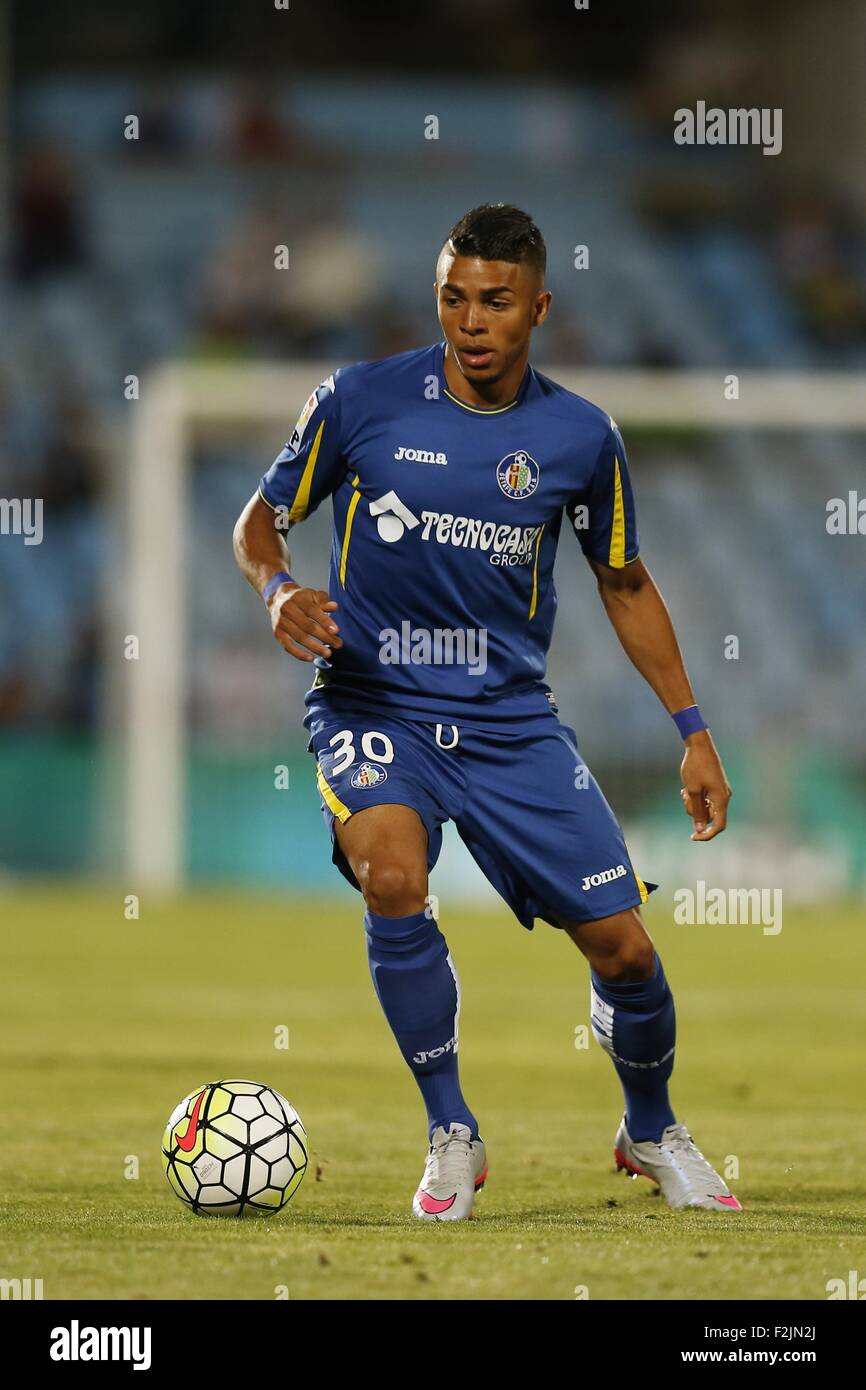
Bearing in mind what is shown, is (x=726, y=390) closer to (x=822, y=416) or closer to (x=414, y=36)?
(x=822, y=416)

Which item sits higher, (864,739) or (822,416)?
(822,416)

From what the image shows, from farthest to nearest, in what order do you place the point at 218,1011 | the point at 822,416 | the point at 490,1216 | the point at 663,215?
the point at 663,215
the point at 822,416
the point at 218,1011
the point at 490,1216

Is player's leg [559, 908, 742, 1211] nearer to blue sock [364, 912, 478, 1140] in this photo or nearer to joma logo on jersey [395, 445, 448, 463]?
blue sock [364, 912, 478, 1140]

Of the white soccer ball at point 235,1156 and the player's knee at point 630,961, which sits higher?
the player's knee at point 630,961

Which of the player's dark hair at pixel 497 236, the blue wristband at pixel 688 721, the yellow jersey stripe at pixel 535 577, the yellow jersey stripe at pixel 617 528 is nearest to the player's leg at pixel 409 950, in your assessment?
the yellow jersey stripe at pixel 535 577

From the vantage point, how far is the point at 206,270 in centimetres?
2133

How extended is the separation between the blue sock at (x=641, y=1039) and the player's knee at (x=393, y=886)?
58cm

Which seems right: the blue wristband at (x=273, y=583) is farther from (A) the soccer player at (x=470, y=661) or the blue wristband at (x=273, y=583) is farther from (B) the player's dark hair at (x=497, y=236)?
(B) the player's dark hair at (x=497, y=236)

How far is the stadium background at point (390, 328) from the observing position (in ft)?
50.1

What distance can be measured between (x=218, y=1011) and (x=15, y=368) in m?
12.3

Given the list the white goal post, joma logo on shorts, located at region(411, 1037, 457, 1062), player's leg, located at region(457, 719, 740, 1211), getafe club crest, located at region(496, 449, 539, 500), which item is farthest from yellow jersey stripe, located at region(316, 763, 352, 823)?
the white goal post

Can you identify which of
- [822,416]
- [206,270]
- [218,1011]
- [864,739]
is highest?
[206,270]

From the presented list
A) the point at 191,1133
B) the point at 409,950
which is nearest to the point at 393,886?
the point at 409,950
